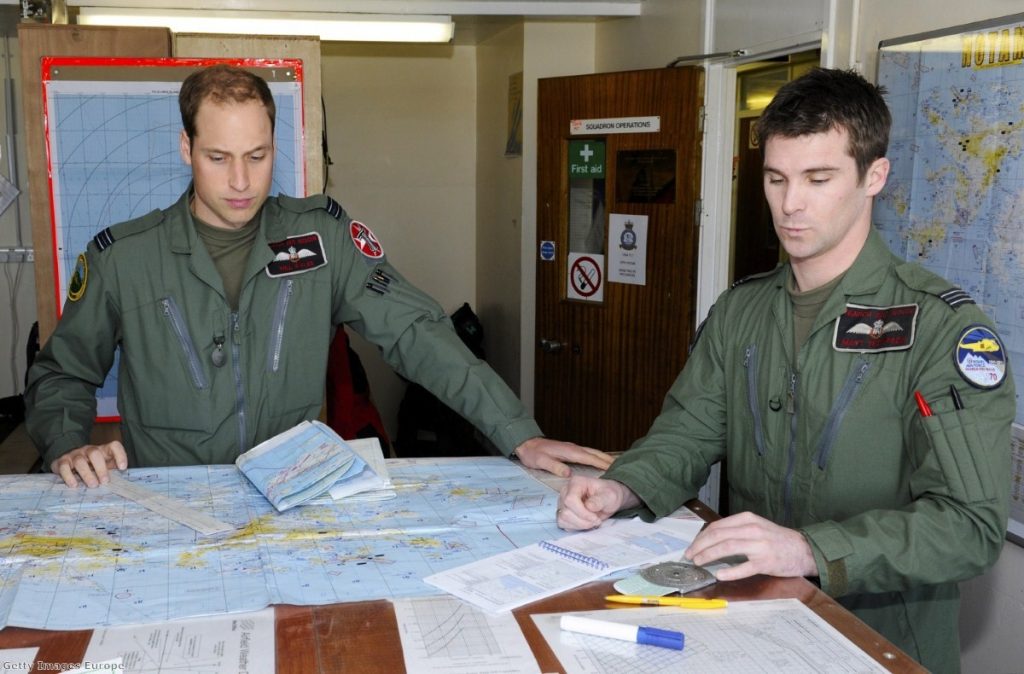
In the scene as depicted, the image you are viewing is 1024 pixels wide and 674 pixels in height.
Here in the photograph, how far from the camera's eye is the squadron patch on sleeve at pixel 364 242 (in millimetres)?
2414

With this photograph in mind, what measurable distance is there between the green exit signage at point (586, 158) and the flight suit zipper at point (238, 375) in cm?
252

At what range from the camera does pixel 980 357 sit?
1.56 m

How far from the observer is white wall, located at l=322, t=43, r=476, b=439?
6195 mm

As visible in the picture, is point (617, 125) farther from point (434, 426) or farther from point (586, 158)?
point (434, 426)

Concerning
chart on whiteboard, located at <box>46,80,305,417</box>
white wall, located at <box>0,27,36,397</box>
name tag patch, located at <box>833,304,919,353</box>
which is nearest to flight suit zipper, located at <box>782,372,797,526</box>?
name tag patch, located at <box>833,304,919,353</box>

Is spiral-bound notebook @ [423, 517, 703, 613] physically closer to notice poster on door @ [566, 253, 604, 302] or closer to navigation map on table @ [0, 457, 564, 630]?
navigation map on table @ [0, 457, 564, 630]

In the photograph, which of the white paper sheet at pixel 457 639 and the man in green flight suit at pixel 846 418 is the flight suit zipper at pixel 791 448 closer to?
the man in green flight suit at pixel 846 418

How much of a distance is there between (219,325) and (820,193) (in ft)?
4.25

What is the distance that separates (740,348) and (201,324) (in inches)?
45.7

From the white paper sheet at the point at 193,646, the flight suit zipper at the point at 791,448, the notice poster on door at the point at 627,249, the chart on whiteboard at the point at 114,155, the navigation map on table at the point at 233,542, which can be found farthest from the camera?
the notice poster on door at the point at 627,249

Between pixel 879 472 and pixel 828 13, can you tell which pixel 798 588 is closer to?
pixel 879 472

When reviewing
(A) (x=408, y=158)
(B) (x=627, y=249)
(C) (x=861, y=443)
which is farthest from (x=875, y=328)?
(A) (x=408, y=158)

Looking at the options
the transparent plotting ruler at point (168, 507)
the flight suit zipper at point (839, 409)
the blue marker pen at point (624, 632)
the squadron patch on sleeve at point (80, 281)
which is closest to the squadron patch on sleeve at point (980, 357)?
the flight suit zipper at point (839, 409)

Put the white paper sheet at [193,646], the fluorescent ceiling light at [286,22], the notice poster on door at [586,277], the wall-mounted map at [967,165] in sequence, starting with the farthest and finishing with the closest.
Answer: the notice poster on door at [586,277] → the fluorescent ceiling light at [286,22] → the wall-mounted map at [967,165] → the white paper sheet at [193,646]
